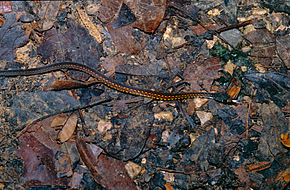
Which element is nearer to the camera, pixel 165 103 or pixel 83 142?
pixel 83 142

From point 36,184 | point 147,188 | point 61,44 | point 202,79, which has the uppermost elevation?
point 61,44

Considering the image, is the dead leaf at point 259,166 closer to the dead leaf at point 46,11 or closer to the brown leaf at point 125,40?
the brown leaf at point 125,40

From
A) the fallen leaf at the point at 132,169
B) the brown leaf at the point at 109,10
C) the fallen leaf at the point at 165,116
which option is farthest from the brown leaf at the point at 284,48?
the fallen leaf at the point at 132,169

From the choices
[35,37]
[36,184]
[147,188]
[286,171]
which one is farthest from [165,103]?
[35,37]

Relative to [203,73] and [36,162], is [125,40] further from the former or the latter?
[36,162]

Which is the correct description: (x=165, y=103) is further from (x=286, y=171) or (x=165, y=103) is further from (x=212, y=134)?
(x=286, y=171)

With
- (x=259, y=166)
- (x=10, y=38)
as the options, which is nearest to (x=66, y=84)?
(x=10, y=38)
